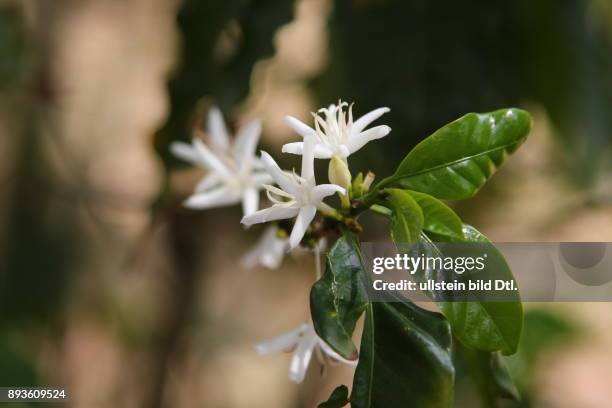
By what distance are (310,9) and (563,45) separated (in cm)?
83

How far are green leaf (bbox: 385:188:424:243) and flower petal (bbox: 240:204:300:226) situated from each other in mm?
73

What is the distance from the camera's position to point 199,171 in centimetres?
128

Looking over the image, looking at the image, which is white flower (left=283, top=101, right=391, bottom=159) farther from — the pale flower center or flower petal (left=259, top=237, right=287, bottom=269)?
flower petal (left=259, top=237, right=287, bottom=269)

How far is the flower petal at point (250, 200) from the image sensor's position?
27.5 inches

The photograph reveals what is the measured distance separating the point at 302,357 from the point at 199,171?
787 mm

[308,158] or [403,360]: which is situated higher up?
[308,158]

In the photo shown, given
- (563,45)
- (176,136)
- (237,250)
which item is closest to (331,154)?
(176,136)

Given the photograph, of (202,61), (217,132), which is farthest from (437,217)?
(202,61)

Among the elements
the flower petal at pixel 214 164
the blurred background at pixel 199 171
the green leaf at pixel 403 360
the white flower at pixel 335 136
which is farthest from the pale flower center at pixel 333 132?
the blurred background at pixel 199 171

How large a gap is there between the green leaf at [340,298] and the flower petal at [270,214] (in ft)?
0.13

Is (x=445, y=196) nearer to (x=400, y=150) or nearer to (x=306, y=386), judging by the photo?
(x=400, y=150)

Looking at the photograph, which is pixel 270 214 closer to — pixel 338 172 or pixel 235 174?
pixel 338 172

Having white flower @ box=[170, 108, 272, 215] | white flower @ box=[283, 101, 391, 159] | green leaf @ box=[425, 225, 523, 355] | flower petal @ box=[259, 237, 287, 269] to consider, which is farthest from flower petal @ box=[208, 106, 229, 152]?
green leaf @ box=[425, 225, 523, 355]

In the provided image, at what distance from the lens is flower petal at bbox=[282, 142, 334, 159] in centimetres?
49
